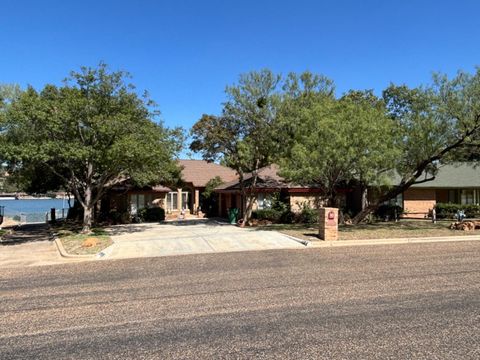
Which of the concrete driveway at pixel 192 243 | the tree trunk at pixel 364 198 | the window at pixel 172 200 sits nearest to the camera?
the concrete driveway at pixel 192 243

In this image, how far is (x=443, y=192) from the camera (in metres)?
34.1

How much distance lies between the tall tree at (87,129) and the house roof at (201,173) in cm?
1632

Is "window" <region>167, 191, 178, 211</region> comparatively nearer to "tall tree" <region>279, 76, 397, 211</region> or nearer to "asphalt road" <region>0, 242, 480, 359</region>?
"tall tree" <region>279, 76, 397, 211</region>

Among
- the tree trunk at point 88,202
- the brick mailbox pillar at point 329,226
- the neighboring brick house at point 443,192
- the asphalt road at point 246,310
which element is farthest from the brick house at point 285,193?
the asphalt road at point 246,310

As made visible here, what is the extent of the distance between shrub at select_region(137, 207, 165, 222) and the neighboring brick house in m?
18.4

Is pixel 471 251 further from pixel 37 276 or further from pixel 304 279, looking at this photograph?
pixel 37 276

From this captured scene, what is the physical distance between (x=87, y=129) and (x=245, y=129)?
31.6ft

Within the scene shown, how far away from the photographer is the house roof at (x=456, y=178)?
105 feet

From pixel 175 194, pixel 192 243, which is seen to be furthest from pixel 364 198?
pixel 175 194

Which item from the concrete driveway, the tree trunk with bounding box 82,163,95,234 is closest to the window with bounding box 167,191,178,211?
the tree trunk with bounding box 82,163,95,234

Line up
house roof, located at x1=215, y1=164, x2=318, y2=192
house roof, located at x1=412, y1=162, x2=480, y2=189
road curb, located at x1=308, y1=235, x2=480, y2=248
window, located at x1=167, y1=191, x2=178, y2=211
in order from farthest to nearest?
window, located at x1=167, y1=191, x2=178, y2=211 → house roof, located at x1=412, y1=162, x2=480, y2=189 → house roof, located at x1=215, y1=164, x2=318, y2=192 → road curb, located at x1=308, y1=235, x2=480, y2=248

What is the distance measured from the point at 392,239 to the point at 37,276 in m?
13.6

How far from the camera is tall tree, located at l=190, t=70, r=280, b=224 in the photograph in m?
25.3

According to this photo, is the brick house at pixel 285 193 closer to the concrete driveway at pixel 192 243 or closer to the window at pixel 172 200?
the concrete driveway at pixel 192 243
